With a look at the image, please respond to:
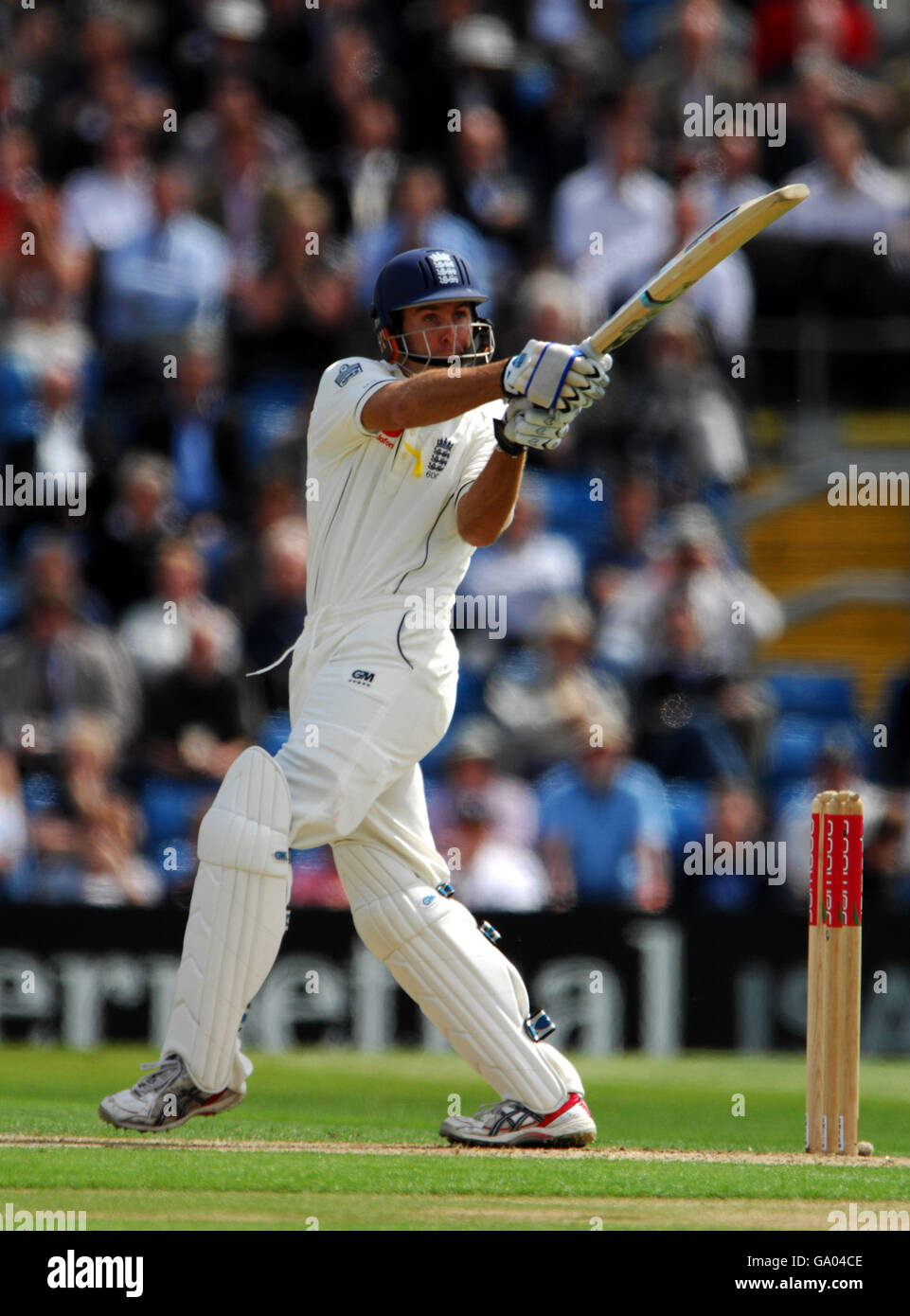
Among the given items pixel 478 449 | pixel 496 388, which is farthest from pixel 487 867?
pixel 496 388

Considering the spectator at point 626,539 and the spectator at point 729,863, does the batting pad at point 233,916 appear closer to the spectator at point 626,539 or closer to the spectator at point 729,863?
the spectator at point 729,863

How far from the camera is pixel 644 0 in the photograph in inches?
575

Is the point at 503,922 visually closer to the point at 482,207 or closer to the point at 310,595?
the point at 310,595

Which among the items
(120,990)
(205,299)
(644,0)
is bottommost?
A: (120,990)

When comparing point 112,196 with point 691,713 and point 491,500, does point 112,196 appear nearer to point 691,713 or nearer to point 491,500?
point 691,713

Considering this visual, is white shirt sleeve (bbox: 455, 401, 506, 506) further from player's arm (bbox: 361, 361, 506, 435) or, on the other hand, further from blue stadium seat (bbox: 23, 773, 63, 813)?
blue stadium seat (bbox: 23, 773, 63, 813)

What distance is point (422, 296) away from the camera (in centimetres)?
583

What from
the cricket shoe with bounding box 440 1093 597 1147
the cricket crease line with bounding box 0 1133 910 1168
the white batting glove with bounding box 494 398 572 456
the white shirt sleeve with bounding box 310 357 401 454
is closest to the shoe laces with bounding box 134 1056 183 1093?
the cricket crease line with bounding box 0 1133 910 1168

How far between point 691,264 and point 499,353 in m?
6.71

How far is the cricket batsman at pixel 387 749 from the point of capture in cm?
552

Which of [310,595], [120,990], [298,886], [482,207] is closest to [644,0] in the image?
[482,207]

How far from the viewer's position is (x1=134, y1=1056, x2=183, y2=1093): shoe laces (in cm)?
560

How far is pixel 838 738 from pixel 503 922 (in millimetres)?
2594

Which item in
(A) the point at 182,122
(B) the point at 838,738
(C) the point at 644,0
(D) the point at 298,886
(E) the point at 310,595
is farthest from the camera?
(C) the point at 644,0
